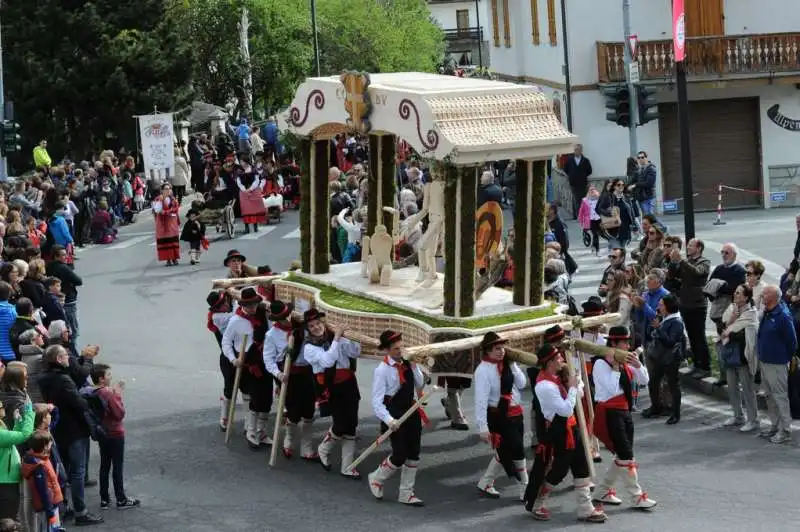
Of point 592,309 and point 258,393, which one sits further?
point 258,393

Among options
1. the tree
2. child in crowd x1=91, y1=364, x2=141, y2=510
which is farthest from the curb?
the tree

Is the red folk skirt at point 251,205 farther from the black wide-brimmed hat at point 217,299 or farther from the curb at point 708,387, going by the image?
the curb at point 708,387

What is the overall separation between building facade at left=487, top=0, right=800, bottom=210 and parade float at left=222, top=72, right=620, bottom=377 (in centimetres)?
1627

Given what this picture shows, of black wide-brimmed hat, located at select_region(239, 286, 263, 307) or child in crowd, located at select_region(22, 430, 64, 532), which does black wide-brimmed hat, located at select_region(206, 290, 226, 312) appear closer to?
black wide-brimmed hat, located at select_region(239, 286, 263, 307)

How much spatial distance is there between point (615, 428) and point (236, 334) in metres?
4.50

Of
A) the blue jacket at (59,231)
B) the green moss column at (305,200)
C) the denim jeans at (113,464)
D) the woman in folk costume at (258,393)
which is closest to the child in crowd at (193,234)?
the blue jacket at (59,231)

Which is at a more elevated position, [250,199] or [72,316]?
[250,199]

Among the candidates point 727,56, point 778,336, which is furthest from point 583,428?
point 727,56

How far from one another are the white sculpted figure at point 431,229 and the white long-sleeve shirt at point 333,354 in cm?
149

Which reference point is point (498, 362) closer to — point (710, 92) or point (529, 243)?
point (529, 243)

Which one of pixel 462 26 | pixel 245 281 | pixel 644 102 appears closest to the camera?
pixel 245 281

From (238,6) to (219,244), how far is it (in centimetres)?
1969

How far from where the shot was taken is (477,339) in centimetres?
1430

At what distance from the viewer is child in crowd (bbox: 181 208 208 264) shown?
27.0 meters
